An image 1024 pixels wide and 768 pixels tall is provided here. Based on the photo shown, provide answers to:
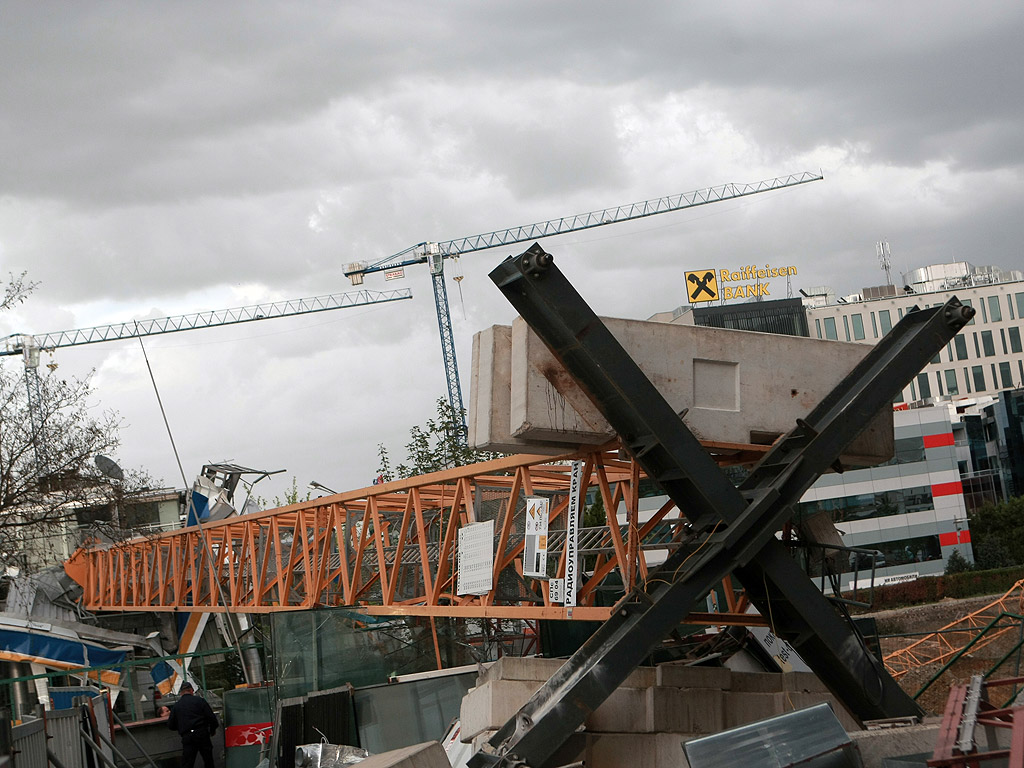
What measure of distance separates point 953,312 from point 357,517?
43.5 feet

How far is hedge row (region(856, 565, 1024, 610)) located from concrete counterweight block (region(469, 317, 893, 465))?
50838mm

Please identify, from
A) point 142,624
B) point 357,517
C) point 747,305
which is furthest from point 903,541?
point 357,517

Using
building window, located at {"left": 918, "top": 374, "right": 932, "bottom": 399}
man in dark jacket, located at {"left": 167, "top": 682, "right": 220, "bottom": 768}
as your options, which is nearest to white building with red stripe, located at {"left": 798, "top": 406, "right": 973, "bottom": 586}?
building window, located at {"left": 918, "top": 374, "right": 932, "bottom": 399}

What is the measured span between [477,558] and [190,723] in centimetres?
463

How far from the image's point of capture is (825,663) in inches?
392

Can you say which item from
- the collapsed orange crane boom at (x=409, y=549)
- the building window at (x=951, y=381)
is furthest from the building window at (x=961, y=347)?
the collapsed orange crane boom at (x=409, y=549)

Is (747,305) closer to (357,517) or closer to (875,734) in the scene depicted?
(357,517)

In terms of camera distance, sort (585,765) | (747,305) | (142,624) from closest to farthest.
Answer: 1. (585,765)
2. (142,624)
3. (747,305)

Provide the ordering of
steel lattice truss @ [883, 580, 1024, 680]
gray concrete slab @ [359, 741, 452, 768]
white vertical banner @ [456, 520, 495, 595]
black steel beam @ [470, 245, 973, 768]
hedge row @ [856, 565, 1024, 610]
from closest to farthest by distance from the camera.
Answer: gray concrete slab @ [359, 741, 452, 768] < black steel beam @ [470, 245, 973, 768] < white vertical banner @ [456, 520, 495, 595] < steel lattice truss @ [883, 580, 1024, 680] < hedge row @ [856, 565, 1024, 610]

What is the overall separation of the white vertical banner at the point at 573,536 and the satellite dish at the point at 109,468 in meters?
11.5

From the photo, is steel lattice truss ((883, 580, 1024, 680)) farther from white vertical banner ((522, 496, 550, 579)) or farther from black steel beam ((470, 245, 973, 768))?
white vertical banner ((522, 496, 550, 579))

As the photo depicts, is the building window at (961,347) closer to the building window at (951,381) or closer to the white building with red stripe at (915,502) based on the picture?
the building window at (951,381)

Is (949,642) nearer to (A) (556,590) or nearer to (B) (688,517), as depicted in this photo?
(A) (556,590)

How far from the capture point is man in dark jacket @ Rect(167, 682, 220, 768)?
46.7 feet
